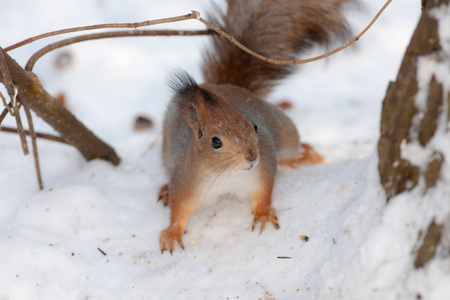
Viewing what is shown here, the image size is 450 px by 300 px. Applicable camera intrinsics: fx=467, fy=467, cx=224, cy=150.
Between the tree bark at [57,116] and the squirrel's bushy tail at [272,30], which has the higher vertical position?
the squirrel's bushy tail at [272,30]

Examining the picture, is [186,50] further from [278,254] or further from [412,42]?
[412,42]

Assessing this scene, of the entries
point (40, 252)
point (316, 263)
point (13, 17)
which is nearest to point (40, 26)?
point (13, 17)

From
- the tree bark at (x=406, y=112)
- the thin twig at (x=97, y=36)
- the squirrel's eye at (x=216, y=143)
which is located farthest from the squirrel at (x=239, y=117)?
the tree bark at (x=406, y=112)

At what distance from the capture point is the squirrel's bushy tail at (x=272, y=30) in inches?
76.7

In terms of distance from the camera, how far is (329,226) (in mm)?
1451

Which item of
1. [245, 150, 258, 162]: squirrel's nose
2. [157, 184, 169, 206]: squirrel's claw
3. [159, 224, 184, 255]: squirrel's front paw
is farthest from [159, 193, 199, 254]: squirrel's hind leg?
[245, 150, 258, 162]: squirrel's nose

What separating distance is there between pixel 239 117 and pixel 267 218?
0.37 metres

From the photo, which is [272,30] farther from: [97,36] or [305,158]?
[97,36]

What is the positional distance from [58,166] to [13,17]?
5.87ft

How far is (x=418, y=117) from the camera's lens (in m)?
0.99

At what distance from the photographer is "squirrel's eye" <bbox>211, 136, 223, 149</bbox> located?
1.49 m

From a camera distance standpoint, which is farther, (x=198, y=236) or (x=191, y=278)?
(x=198, y=236)

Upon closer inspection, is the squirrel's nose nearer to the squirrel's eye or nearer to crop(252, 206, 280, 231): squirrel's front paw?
the squirrel's eye

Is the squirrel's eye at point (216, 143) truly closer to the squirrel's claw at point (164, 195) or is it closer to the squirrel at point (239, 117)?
the squirrel at point (239, 117)
